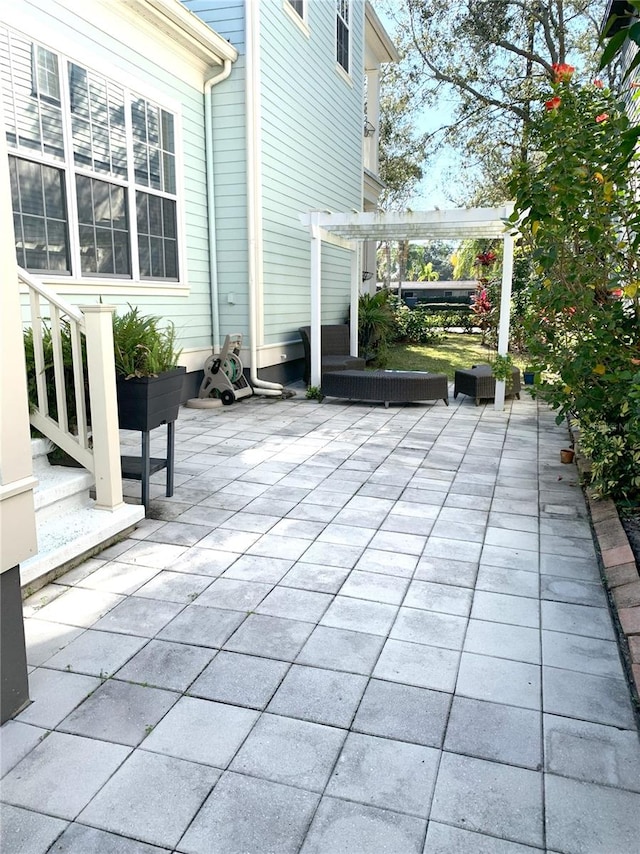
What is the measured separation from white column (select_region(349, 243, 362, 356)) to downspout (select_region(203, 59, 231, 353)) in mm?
2835

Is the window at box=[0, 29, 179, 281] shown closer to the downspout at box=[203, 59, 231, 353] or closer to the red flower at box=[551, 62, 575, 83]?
the downspout at box=[203, 59, 231, 353]

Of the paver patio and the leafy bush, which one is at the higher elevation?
the leafy bush

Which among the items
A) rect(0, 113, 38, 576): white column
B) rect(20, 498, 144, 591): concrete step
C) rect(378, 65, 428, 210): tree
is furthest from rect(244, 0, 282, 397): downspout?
rect(378, 65, 428, 210): tree

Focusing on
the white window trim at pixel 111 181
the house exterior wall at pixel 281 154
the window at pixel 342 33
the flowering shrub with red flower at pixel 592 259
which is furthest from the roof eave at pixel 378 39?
the flowering shrub with red flower at pixel 592 259

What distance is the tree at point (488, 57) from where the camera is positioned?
14305 millimetres

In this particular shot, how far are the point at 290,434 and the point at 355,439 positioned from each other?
69cm

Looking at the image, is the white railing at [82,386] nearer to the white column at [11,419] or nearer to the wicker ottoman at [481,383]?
the white column at [11,419]

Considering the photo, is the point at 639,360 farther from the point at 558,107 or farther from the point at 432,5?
the point at 432,5

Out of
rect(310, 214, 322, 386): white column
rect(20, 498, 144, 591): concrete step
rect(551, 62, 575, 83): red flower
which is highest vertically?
rect(551, 62, 575, 83): red flower

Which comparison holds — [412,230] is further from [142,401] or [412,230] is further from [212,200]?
[142,401]

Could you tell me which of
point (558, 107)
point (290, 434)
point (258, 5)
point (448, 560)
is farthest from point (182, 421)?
point (258, 5)

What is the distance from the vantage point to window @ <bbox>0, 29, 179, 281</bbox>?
5.09 m

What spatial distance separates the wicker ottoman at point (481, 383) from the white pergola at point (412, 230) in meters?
0.18

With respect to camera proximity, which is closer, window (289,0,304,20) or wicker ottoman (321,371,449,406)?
wicker ottoman (321,371,449,406)
